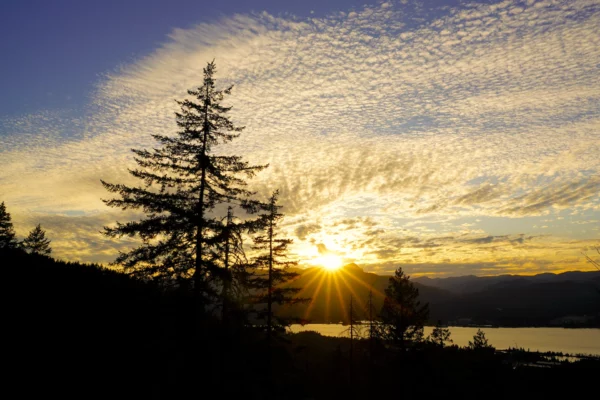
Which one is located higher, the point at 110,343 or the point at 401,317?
the point at 110,343

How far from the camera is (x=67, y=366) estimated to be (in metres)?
12.1

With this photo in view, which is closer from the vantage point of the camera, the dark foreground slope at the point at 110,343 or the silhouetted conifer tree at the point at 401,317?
the dark foreground slope at the point at 110,343

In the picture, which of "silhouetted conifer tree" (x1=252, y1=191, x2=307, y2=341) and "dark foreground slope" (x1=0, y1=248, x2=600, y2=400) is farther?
"silhouetted conifer tree" (x1=252, y1=191, x2=307, y2=341)

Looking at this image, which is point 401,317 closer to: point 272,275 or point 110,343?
point 272,275

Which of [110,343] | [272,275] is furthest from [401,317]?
[110,343]

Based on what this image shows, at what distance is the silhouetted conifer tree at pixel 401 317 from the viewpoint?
33344 millimetres

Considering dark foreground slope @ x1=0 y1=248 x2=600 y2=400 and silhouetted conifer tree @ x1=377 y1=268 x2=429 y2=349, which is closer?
dark foreground slope @ x1=0 y1=248 x2=600 y2=400

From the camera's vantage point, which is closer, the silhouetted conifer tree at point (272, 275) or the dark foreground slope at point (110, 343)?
the dark foreground slope at point (110, 343)

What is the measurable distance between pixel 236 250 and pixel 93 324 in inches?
268

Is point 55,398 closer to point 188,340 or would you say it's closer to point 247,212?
point 188,340

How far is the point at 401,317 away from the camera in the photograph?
3356 centimetres

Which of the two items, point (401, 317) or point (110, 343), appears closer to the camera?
point (110, 343)

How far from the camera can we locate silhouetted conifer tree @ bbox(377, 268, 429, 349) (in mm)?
33344

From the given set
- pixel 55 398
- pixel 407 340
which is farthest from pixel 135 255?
pixel 407 340
